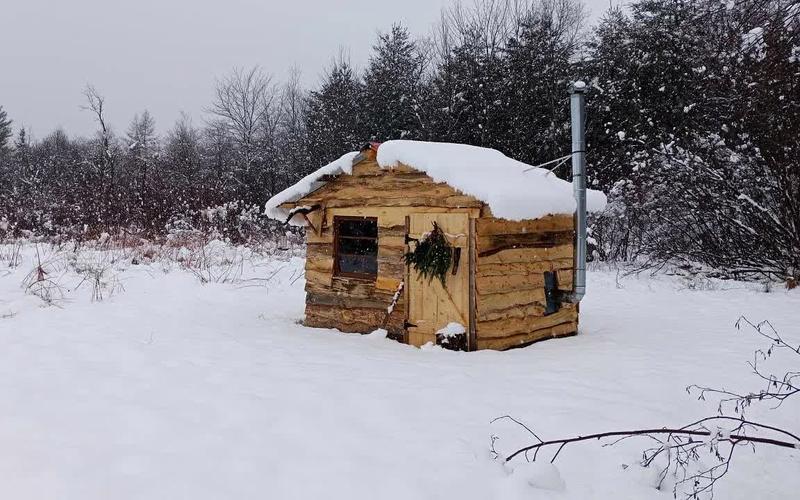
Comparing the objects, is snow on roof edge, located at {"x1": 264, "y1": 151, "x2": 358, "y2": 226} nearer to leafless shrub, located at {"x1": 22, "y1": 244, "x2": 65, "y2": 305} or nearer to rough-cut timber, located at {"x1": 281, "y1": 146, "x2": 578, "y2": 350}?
rough-cut timber, located at {"x1": 281, "y1": 146, "x2": 578, "y2": 350}

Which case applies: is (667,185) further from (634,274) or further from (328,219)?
(328,219)

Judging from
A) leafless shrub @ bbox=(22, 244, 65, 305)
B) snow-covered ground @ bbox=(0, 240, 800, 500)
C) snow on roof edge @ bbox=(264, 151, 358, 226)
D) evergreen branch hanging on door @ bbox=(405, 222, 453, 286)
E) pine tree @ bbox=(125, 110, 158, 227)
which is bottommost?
snow-covered ground @ bbox=(0, 240, 800, 500)

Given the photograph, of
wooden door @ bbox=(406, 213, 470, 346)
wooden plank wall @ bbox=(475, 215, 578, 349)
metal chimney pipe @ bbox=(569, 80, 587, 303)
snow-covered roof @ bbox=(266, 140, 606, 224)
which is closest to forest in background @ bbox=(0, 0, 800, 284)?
metal chimney pipe @ bbox=(569, 80, 587, 303)

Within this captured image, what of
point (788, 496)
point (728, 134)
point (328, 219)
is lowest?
point (788, 496)

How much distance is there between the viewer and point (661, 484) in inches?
128

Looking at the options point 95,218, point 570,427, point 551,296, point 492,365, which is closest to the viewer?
point 570,427

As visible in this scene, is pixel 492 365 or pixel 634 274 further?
pixel 634 274

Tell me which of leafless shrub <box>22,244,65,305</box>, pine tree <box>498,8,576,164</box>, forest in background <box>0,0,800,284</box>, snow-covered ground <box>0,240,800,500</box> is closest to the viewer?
snow-covered ground <box>0,240,800,500</box>

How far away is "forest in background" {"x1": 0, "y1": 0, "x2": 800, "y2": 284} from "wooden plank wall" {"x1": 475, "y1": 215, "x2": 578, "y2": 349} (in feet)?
10.2

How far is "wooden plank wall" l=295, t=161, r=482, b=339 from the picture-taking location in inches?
278

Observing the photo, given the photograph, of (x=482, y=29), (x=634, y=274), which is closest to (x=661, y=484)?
(x=634, y=274)

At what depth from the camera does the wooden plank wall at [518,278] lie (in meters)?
6.69

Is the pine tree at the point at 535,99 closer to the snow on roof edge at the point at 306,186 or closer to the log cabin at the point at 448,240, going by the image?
the log cabin at the point at 448,240

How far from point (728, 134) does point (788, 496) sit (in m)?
12.1
